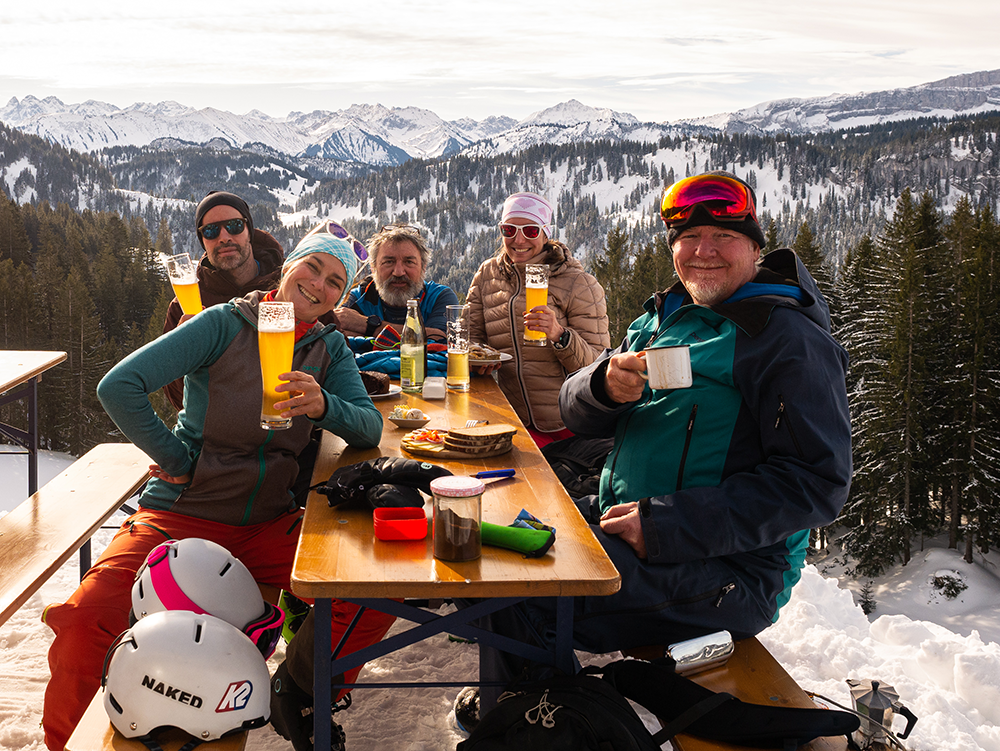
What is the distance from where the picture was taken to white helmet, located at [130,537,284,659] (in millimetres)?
2172

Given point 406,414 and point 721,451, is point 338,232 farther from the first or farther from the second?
point 721,451

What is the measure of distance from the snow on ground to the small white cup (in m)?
1.09

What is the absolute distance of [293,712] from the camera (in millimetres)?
2598

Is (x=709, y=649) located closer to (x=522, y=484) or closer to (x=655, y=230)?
(x=522, y=484)

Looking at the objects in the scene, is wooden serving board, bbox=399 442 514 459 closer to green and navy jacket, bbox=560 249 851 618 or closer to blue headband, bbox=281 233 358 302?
green and navy jacket, bbox=560 249 851 618

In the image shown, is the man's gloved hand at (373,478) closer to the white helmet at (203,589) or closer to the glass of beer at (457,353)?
the white helmet at (203,589)

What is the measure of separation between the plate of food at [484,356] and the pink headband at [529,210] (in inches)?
31.0

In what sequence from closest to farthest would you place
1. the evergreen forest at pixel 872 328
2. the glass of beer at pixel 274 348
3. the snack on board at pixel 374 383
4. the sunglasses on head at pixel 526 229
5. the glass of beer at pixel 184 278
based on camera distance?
the glass of beer at pixel 274 348 → the glass of beer at pixel 184 278 → the snack on board at pixel 374 383 → the sunglasses on head at pixel 526 229 → the evergreen forest at pixel 872 328

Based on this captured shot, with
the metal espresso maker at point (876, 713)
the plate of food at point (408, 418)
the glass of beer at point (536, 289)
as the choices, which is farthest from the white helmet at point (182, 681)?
the glass of beer at point (536, 289)

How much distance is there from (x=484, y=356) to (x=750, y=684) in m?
2.58

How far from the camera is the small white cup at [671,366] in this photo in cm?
230

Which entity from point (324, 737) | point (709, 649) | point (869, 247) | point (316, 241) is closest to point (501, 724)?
point (324, 737)

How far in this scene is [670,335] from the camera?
2.78m

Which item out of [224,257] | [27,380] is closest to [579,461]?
[224,257]
